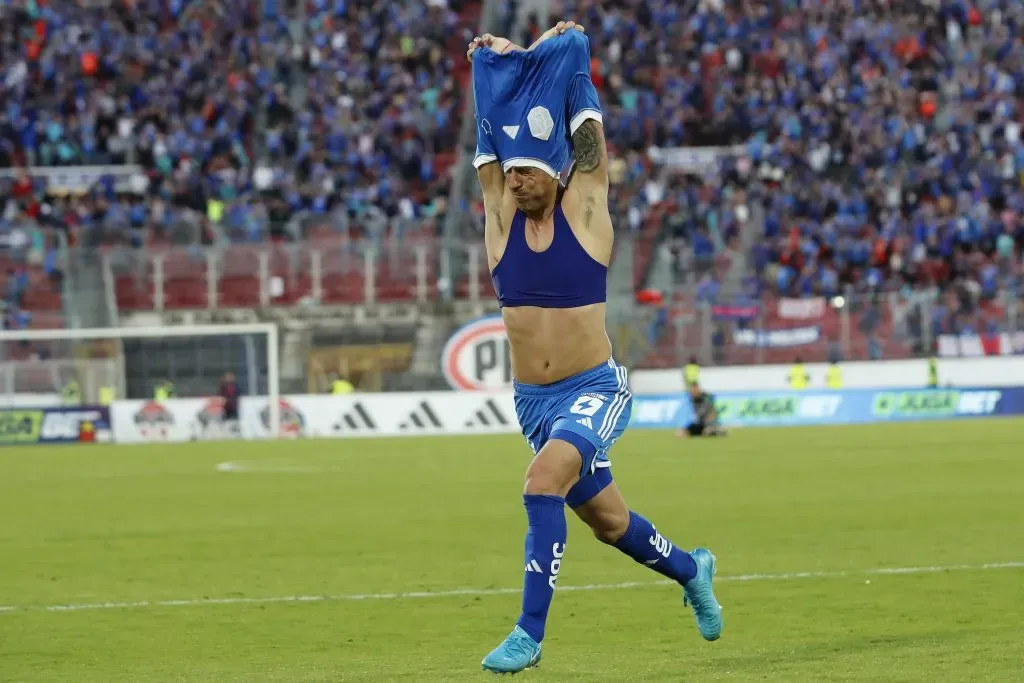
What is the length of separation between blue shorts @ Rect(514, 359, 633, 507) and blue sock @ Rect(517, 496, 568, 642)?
0.89ft

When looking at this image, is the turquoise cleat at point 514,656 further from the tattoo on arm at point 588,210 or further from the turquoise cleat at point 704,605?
the tattoo on arm at point 588,210

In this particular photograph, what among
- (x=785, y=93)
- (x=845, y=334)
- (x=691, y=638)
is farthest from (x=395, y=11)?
(x=691, y=638)

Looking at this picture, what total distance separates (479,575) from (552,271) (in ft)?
14.4

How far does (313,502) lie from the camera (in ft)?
59.8

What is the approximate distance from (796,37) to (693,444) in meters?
19.3

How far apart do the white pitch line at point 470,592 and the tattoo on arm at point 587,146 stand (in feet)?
12.0

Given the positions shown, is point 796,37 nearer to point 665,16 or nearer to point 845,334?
point 665,16

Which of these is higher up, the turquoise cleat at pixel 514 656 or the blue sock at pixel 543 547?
the blue sock at pixel 543 547

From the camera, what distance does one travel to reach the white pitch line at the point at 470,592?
10.3 m

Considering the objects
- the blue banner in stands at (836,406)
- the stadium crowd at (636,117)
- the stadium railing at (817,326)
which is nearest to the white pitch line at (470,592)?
the stadium railing at (817,326)

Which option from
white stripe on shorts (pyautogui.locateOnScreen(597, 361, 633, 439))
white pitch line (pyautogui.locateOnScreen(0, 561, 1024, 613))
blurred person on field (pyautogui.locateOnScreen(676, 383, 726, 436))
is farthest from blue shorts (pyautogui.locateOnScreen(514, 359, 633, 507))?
blurred person on field (pyautogui.locateOnScreen(676, 383, 726, 436))

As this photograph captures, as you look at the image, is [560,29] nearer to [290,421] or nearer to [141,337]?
[141,337]

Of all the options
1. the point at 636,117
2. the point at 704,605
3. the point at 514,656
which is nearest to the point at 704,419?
the point at 636,117

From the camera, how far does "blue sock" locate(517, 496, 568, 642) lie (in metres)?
7.14
